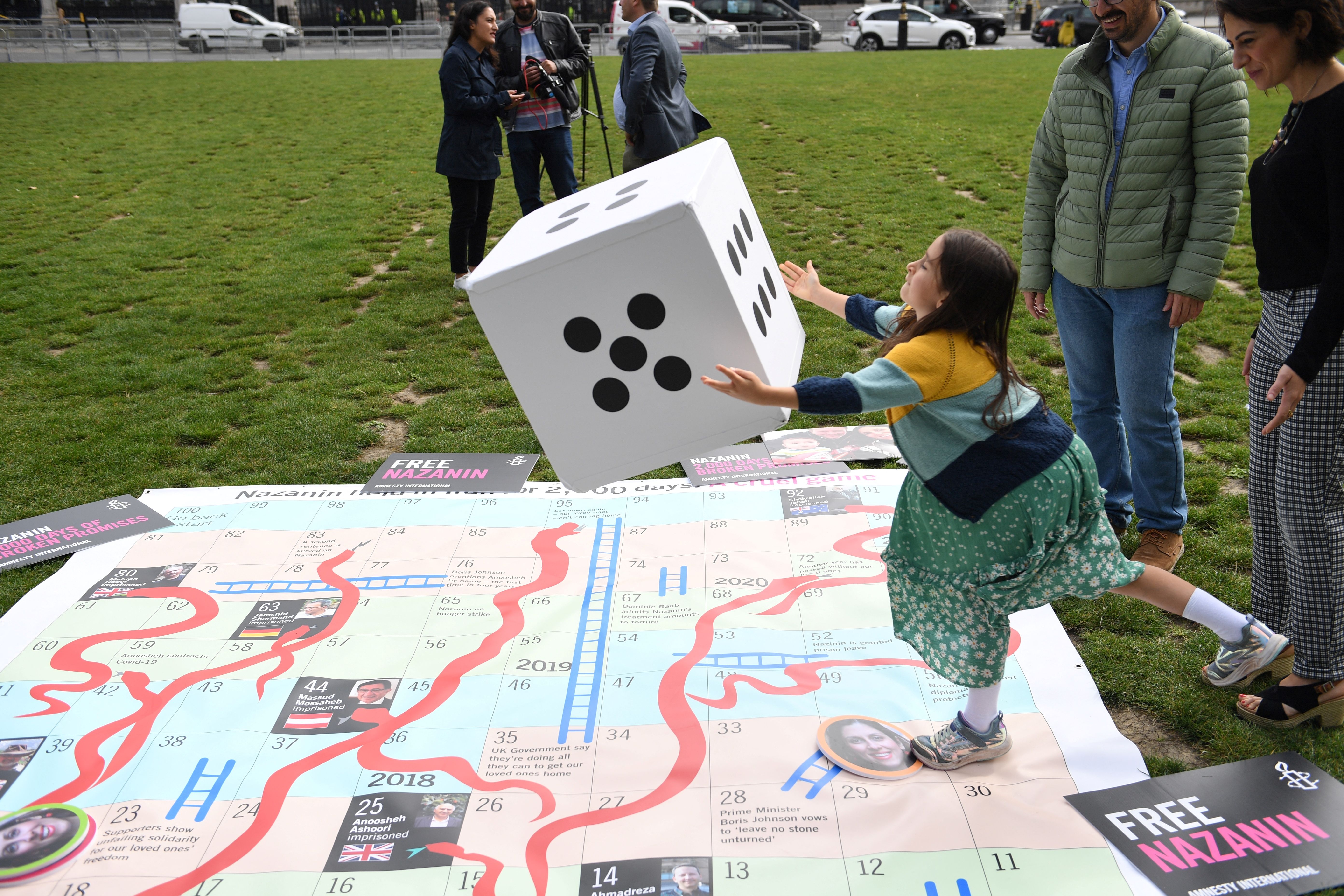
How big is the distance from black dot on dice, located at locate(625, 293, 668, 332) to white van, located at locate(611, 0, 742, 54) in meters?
22.0

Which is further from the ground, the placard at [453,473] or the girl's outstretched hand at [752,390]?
the girl's outstretched hand at [752,390]

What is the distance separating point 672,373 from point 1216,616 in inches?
61.1

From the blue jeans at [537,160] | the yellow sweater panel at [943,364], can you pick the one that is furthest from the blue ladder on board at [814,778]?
the blue jeans at [537,160]

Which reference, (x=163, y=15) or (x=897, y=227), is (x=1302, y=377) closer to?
(x=897, y=227)

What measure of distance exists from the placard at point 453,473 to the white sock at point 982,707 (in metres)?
2.03

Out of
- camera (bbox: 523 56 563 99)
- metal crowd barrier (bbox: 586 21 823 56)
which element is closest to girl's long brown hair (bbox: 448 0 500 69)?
camera (bbox: 523 56 563 99)

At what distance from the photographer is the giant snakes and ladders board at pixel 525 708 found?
6.96 ft

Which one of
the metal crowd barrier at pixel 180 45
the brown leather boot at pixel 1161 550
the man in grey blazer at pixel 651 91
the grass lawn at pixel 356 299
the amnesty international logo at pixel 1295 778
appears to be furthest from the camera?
the metal crowd barrier at pixel 180 45

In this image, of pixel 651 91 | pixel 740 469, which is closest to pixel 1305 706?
pixel 740 469

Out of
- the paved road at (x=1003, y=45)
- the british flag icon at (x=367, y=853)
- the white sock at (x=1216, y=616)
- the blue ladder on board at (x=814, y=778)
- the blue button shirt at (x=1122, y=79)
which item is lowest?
the british flag icon at (x=367, y=853)

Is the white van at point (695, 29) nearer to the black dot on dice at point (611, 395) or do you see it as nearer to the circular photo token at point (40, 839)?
the black dot on dice at point (611, 395)

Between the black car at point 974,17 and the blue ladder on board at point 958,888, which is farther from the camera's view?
the black car at point 974,17

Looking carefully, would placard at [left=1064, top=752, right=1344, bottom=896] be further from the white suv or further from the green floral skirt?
the white suv

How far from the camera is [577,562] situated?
3260 mm
